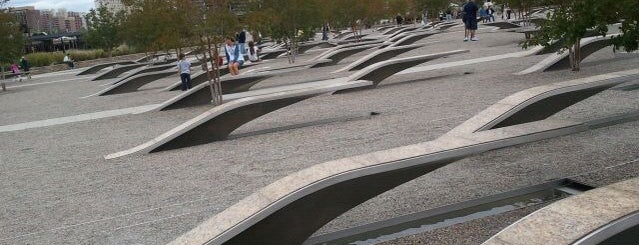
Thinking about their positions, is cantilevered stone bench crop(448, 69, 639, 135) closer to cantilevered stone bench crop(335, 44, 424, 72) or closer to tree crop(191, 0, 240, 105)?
tree crop(191, 0, 240, 105)

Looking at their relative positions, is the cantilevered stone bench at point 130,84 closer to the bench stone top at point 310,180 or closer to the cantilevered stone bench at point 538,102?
the cantilevered stone bench at point 538,102

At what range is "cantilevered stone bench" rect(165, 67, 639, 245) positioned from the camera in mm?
4637

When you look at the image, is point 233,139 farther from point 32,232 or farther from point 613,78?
point 613,78

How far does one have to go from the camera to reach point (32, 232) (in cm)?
641

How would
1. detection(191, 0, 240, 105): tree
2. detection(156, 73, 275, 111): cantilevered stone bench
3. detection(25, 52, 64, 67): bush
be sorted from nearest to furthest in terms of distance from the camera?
detection(191, 0, 240, 105): tree → detection(156, 73, 275, 111): cantilevered stone bench → detection(25, 52, 64, 67): bush

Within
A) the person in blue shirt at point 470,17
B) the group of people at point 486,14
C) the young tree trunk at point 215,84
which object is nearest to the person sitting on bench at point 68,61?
the person in blue shirt at point 470,17

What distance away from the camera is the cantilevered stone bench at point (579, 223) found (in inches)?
135

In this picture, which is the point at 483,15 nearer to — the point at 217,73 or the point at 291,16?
the point at 291,16

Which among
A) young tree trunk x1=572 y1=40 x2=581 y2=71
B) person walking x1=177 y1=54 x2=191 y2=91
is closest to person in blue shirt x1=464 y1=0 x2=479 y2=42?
young tree trunk x1=572 y1=40 x2=581 y2=71

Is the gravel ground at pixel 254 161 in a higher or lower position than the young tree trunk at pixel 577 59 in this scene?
lower

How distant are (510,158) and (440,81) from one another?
832 centimetres

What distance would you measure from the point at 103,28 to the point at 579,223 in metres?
40.9

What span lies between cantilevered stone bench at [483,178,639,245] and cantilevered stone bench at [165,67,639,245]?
1.71m

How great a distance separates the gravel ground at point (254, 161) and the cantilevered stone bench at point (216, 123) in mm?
237
